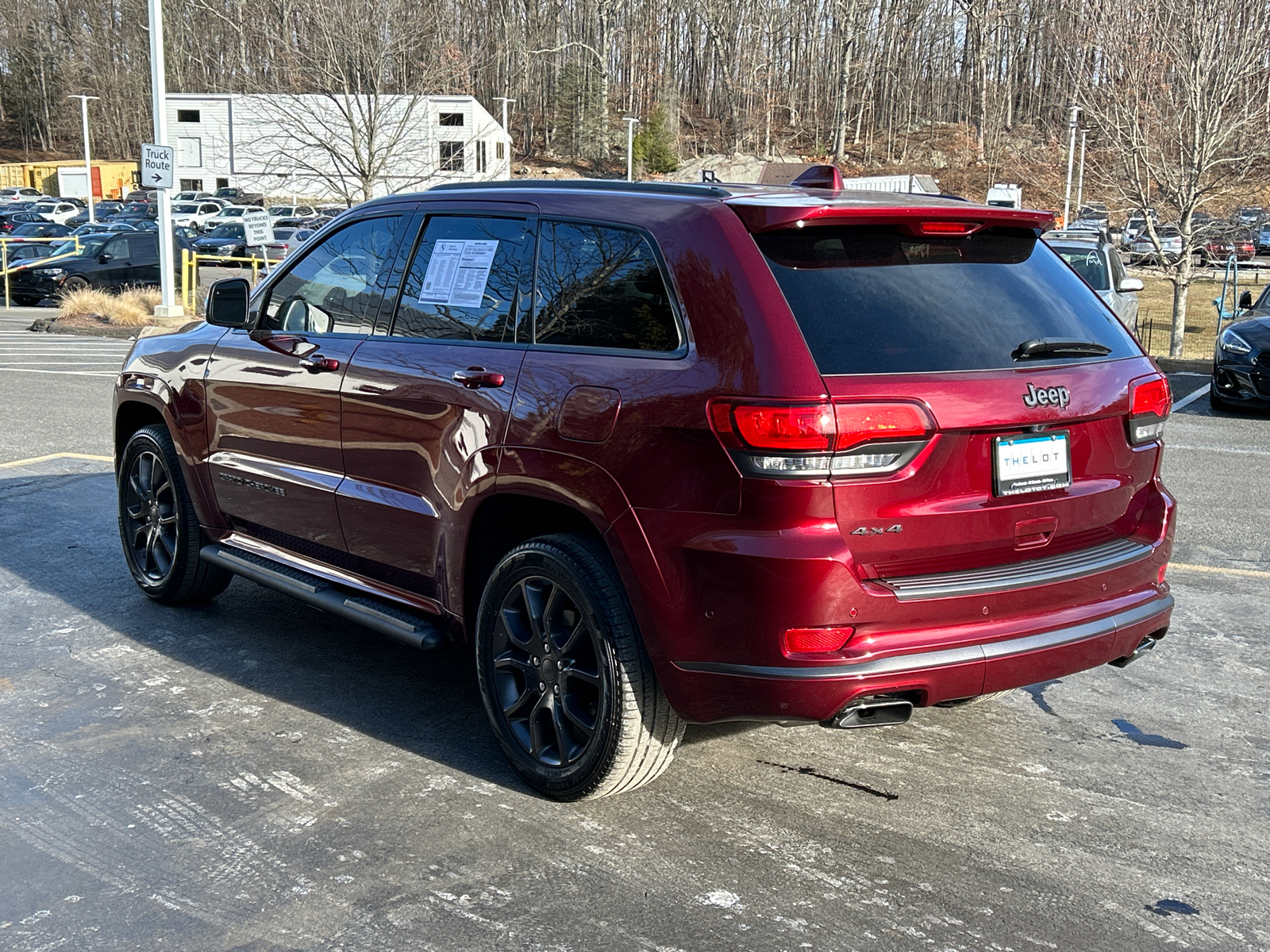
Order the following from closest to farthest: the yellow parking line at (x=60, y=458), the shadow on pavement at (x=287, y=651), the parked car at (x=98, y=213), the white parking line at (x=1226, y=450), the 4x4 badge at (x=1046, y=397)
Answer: the 4x4 badge at (x=1046, y=397) < the shadow on pavement at (x=287, y=651) < the yellow parking line at (x=60, y=458) < the white parking line at (x=1226, y=450) < the parked car at (x=98, y=213)

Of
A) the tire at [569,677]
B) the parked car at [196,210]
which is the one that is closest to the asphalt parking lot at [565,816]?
the tire at [569,677]

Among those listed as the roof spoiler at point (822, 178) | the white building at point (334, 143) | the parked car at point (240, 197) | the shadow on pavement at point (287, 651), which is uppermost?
the white building at point (334, 143)

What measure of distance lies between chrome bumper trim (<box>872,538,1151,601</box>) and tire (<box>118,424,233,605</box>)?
347 centimetres

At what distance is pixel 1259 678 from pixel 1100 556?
1.71 metres

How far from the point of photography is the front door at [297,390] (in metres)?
4.69

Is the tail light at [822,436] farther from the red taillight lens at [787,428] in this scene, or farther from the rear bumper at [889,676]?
the rear bumper at [889,676]

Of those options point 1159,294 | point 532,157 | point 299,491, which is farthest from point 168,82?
point 299,491

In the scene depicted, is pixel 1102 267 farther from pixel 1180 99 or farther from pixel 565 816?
pixel 565 816

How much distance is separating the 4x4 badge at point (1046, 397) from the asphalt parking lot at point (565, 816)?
1.25 meters

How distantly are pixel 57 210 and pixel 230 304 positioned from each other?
62.0m

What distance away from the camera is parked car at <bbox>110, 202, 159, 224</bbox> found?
51.3m

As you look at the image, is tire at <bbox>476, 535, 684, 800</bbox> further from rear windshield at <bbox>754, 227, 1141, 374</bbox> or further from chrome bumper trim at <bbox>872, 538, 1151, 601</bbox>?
rear windshield at <bbox>754, 227, 1141, 374</bbox>

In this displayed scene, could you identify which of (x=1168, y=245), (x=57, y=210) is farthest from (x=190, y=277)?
(x=57, y=210)

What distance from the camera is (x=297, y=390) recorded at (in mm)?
4832
